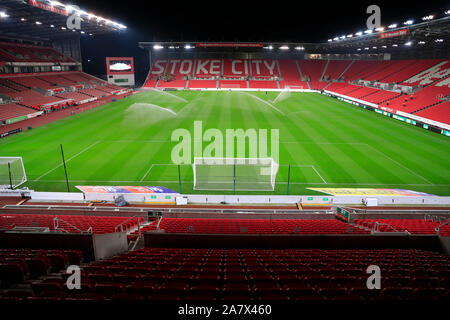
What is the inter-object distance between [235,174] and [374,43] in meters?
49.6

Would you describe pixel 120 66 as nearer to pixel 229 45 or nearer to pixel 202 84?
pixel 202 84

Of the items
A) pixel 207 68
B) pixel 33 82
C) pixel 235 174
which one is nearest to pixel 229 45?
pixel 207 68

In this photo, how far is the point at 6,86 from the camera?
140ft

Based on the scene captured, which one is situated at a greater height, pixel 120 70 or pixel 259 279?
pixel 120 70

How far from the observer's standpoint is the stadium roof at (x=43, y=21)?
118 feet

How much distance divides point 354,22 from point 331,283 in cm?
7263

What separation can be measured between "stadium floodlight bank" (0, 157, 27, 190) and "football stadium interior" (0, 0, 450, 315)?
0.09 m

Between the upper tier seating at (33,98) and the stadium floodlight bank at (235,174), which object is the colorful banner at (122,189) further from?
the upper tier seating at (33,98)

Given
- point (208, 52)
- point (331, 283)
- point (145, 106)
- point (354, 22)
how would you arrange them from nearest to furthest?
point (331, 283) → point (145, 106) → point (354, 22) → point (208, 52)

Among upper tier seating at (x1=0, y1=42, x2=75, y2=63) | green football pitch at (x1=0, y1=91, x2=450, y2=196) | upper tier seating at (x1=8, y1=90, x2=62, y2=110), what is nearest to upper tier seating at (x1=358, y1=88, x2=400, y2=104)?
green football pitch at (x1=0, y1=91, x2=450, y2=196)

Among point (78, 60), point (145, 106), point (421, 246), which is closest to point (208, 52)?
point (78, 60)

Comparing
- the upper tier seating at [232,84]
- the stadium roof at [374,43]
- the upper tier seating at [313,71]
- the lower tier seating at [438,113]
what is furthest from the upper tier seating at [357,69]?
the lower tier seating at [438,113]

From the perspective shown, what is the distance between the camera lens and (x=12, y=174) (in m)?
18.5
